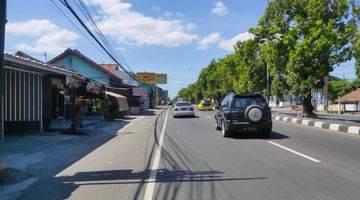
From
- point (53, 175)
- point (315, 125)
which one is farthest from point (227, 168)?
point (315, 125)

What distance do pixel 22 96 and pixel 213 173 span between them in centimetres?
1387

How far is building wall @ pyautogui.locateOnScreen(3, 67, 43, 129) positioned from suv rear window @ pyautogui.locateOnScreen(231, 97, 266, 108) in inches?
354

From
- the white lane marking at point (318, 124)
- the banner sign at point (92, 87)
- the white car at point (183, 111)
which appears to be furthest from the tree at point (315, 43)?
the banner sign at point (92, 87)

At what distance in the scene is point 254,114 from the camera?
19.2 m

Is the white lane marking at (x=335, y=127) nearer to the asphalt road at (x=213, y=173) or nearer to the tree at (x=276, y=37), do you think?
the asphalt road at (x=213, y=173)

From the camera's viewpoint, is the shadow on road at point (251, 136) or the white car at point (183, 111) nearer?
the shadow on road at point (251, 136)

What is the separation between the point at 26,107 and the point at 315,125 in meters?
15.0

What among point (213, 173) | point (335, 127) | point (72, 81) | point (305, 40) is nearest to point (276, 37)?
point (305, 40)

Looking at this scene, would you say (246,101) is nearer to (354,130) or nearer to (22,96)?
(354,130)

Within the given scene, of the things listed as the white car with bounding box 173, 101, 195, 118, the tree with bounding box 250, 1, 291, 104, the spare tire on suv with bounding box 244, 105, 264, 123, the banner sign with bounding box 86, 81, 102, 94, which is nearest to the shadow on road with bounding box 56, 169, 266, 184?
the spare tire on suv with bounding box 244, 105, 264, 123

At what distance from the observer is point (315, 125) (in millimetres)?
27688

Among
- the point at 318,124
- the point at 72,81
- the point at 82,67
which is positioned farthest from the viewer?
the point at 82,67

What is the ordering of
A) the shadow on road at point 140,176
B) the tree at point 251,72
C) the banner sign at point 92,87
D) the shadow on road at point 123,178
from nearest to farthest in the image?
1. the shadow on road at point 123,178
2. the shadow on road at point 140,176
3. the banner sign at point 92,87
4. the tree at point 251,72

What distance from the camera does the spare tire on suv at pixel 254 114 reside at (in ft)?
62.8
